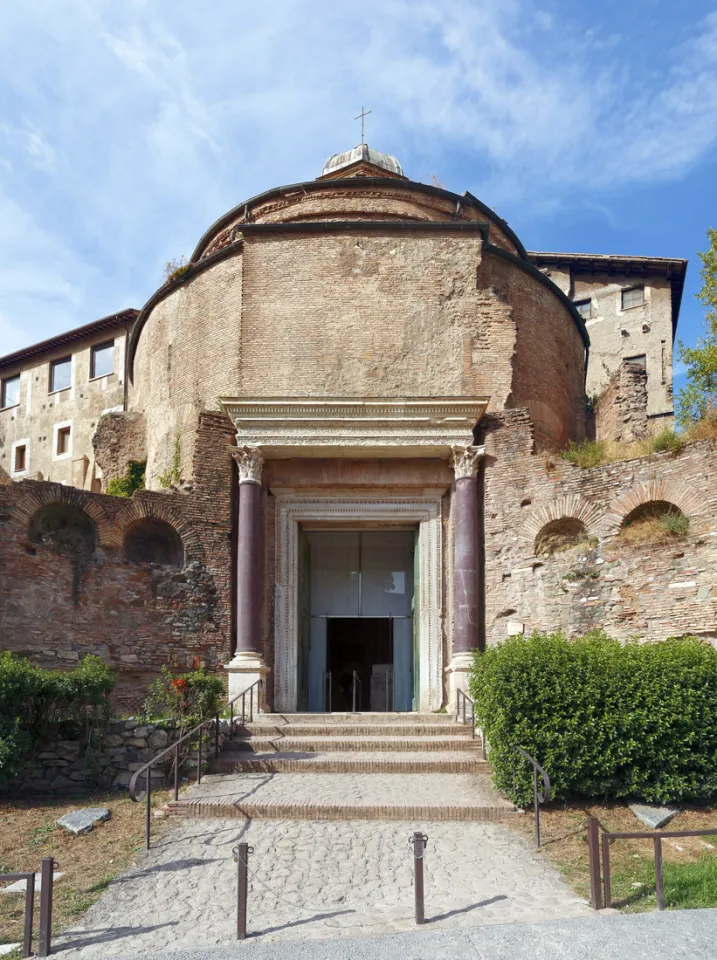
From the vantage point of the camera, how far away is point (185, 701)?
39.4 ft

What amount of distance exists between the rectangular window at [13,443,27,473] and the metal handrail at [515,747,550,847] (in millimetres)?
27986

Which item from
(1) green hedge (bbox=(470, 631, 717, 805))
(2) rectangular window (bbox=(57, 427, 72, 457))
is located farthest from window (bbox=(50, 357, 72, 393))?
(1) green hedge (bbox=(470, 631, 717, 805))

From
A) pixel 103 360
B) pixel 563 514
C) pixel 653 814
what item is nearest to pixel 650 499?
pixel 563 514

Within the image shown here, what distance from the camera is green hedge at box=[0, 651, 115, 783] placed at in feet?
35.0

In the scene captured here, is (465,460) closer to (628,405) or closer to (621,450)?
(621,450)

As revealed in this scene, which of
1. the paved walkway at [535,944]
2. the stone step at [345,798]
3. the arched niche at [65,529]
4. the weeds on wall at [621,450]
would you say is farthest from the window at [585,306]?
the paved walkway at [535,944]

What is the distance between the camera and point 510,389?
17031mm

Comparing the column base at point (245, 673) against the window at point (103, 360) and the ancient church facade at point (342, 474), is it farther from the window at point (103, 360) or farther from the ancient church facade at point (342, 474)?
the window at point (103, 360)

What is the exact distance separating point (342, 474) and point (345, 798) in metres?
7.55

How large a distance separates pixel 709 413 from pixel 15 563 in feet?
37.4

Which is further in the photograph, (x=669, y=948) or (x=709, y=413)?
(x=709, y=413)

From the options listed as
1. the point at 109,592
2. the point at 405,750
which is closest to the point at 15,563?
the point at 109,592

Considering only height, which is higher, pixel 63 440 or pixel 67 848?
pixel 63 440

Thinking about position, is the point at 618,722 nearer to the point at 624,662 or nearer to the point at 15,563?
the point at 624,662
